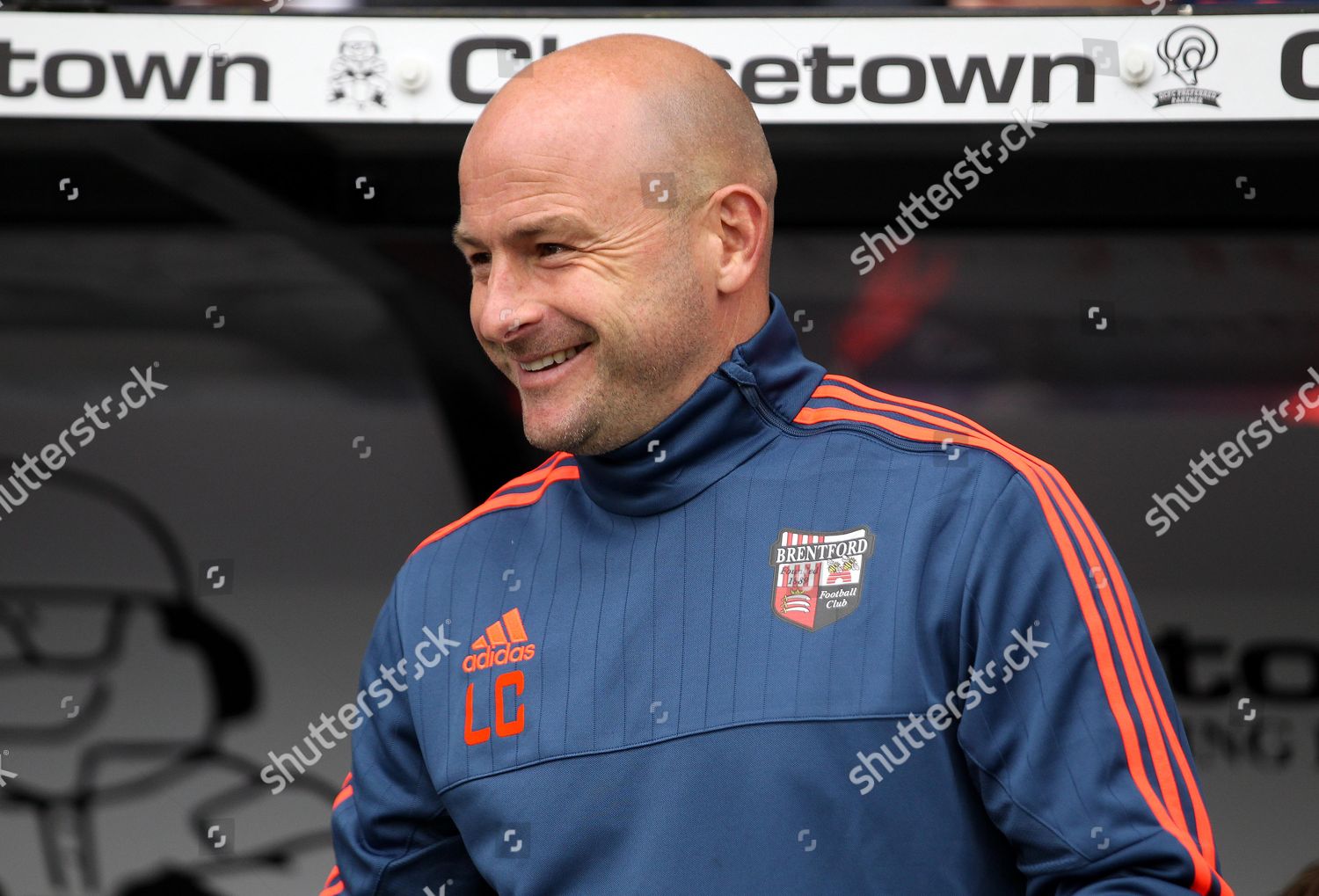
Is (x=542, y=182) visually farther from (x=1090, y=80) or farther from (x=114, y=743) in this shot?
(x=114, y=743)

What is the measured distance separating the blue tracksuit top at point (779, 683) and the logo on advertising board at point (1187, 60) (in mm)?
923

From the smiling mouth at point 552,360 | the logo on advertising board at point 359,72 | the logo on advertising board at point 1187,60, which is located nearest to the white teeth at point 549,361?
the smiling mouth at point 552,360

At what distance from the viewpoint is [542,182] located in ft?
3.71

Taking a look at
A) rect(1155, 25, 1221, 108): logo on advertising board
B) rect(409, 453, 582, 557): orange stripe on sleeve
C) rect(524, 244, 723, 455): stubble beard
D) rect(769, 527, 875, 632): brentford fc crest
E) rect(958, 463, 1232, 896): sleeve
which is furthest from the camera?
rect(1155, 25, 1221, 108): logo on advertising board

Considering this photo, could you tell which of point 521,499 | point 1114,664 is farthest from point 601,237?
point 1114,664

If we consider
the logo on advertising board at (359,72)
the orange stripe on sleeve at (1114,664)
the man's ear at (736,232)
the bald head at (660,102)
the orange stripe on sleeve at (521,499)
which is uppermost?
the logo on advertising board at (359,72)

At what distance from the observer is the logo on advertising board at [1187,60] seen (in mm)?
1886

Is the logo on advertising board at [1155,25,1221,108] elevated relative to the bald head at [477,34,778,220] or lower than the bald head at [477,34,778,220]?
elevated

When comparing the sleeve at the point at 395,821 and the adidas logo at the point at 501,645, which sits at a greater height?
the adidas logo at the point at 501,645

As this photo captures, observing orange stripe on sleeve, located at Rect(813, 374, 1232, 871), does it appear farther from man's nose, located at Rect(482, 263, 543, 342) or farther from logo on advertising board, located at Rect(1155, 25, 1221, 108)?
logo on advertising board, located at Rect(1155, 25, 1221, 108)

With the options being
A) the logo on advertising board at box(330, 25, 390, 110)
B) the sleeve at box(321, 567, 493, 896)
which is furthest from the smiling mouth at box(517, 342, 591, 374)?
the logo on advertising board at box(330, 25, 390, 110)

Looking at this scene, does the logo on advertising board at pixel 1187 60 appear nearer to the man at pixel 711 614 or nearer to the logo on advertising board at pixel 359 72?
the man at pixel 711 614

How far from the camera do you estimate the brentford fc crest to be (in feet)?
3.46

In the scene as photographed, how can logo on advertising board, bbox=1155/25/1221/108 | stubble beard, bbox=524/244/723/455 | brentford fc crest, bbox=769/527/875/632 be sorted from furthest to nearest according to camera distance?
logo on advertising board, bbox=1155/25/1221/108 → stubble beard, bbox=524/244/723/455 → brentford fc crest, bbox=769/527/875/632
